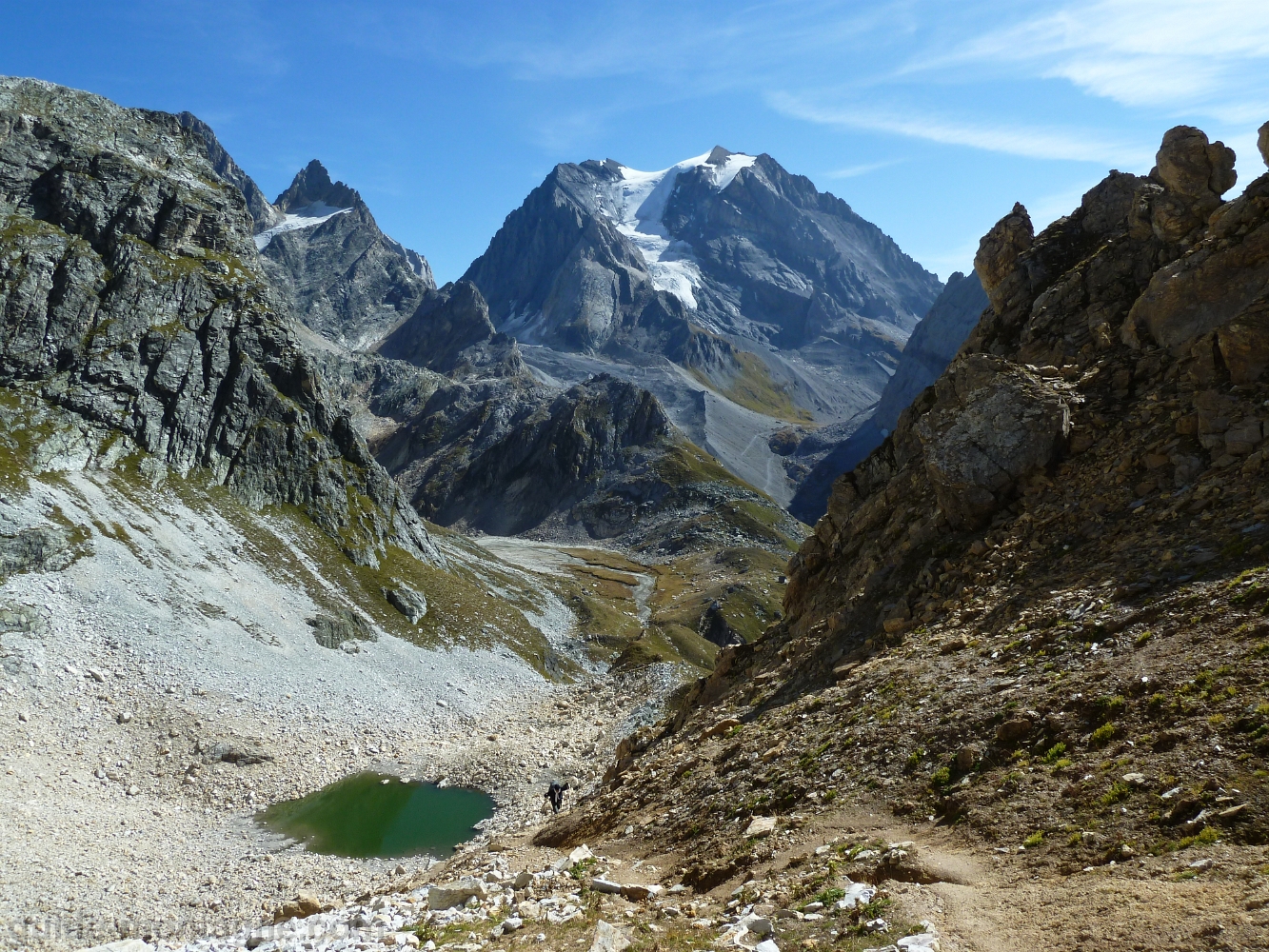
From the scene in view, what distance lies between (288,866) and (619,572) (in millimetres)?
117012

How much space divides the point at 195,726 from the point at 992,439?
55.5 m

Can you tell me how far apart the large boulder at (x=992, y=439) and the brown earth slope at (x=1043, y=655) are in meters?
0.09

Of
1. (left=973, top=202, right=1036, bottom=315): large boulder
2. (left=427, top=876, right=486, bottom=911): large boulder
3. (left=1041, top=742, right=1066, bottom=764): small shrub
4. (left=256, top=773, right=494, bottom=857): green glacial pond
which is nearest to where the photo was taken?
(left=1041, top=742, right=1066, bottom=764): small shrub

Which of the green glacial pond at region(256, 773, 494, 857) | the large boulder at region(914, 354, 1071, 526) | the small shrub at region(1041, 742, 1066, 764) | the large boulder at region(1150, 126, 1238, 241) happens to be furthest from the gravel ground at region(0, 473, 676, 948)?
the large boulder at region(1150, 126, 1238, 241)

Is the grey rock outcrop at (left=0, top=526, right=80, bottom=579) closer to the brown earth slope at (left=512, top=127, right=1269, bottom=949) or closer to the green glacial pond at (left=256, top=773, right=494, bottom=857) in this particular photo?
the green glacial pond at (left=256, top=773, right=494, bottom=857)

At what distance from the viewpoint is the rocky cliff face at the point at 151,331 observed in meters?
86.8

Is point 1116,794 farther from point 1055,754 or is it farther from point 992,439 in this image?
point 992,439

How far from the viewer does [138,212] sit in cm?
10444

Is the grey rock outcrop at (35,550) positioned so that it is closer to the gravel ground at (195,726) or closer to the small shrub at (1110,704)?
the gravel ground at (195,726)

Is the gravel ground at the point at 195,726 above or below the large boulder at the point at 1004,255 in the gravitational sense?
below

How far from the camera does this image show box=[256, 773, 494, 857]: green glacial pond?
47.6 m

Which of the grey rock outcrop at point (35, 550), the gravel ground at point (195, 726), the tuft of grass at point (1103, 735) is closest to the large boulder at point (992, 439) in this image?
the tuft of grass at point (1103, 735)

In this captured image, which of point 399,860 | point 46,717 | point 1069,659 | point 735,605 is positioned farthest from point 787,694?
point 735,605

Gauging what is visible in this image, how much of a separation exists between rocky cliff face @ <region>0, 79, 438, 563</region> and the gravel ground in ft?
44.3
